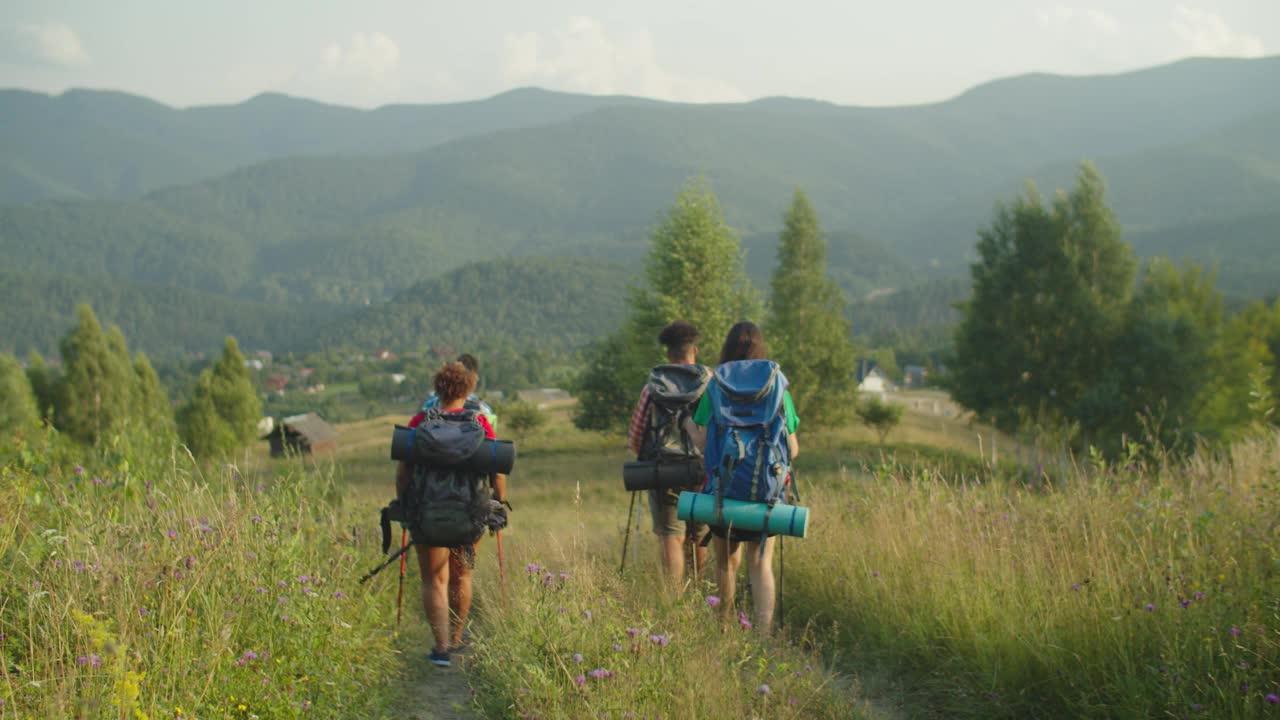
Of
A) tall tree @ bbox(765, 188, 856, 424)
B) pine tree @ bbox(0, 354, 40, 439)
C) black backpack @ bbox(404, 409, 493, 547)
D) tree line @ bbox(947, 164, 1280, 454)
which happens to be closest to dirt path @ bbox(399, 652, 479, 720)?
black backpack @ bbox(404, 409, 493, 547)

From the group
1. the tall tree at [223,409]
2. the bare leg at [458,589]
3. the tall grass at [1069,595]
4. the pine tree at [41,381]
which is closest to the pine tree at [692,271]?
the tall grass at [1069,595]

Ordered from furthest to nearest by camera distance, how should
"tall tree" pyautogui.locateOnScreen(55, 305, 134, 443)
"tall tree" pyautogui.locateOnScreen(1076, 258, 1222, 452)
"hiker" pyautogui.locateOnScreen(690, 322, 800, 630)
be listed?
"tall tree" pyautogui.locateOnScreen(55, 305, 134, 443) < "tall tree" pyautogui.locateOnScreen(1076, 258, 1222, 452) < "hiker" pyautogui.locateOnScreen(690, 322, 800, 630)

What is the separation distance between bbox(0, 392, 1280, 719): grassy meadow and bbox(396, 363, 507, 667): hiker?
0.23 m

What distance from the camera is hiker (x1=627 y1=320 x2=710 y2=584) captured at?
5879 millimetres

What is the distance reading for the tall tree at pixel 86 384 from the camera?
4819 centimetres

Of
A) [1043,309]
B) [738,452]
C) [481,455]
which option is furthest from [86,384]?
[738,452]

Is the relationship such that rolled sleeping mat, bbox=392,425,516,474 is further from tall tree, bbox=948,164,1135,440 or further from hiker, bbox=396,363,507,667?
tall tree, bbox=948,164,1135,440

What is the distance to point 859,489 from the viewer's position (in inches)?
319

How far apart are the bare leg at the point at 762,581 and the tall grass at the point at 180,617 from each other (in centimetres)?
215

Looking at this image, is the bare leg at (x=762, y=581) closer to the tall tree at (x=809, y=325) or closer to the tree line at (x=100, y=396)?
the tall tree at (x=809, y=325)

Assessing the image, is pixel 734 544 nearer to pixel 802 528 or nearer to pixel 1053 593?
pixel 802 528

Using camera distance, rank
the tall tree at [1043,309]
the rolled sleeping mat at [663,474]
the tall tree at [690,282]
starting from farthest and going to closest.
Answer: the tall tree at [1043,309] < the tall tree at [690,282] < the rolled sleeping mat at [663,474]

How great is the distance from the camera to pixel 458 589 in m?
5.84

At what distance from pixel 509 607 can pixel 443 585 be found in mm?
517
